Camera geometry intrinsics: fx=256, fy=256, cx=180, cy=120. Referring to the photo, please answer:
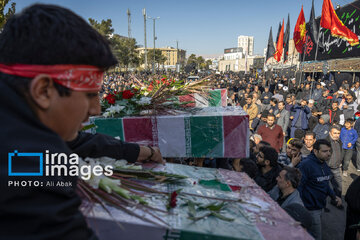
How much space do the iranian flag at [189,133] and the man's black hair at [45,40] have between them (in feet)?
5.96

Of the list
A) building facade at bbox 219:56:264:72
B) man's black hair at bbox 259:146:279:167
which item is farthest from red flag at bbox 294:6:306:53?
building facade at bbox 219:56:264:72

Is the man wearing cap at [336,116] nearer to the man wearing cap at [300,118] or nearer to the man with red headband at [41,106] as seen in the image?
the man wearing cap at [300,118]

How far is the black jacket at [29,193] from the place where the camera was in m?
0.64

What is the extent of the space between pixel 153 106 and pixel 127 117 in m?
0.34

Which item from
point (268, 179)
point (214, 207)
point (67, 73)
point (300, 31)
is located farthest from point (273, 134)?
point (300, 31)

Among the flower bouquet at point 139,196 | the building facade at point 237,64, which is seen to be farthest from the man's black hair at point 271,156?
the building facade at point 237,64

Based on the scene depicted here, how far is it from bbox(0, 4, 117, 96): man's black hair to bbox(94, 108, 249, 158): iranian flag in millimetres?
1818

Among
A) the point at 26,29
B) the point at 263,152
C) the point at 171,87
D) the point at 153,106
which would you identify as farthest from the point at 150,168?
the point at 263,152

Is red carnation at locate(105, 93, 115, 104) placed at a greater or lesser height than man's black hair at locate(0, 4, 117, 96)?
lesser

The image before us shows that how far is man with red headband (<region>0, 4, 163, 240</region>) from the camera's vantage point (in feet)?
2.16

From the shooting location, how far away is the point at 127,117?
2699 millimetres

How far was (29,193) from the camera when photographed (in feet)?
2.24

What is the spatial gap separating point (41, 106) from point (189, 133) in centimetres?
194

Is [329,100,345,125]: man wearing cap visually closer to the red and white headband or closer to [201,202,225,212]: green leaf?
[201,202,225,212]: green leaf
